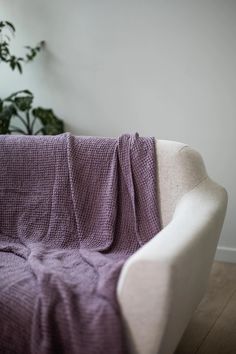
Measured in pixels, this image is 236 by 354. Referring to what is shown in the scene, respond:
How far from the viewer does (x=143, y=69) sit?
8.68ft

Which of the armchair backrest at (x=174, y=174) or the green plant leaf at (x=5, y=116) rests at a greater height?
the armchair backrest at (x=174, y=174)

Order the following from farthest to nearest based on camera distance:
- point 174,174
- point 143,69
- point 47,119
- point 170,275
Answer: point 47,119 → point 143,69 → point 174,174 → point 170,275

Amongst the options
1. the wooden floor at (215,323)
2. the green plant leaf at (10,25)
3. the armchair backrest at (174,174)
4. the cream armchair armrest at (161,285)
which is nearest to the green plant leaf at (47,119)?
the green plant leaf at (10,25)

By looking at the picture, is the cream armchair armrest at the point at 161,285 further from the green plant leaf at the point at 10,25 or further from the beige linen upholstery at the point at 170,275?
the green plant leaf at the point at 10,25

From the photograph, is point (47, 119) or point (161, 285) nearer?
point (161, 285)

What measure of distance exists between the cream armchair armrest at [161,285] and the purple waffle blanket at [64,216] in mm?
147

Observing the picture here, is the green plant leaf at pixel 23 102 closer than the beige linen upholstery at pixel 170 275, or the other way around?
the beige linen upholstery at pixel 170 275

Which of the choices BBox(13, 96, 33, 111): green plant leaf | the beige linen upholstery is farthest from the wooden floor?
BBox(13, 96, 33, 111): green plant leaf

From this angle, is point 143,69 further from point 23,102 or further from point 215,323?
point 215,323

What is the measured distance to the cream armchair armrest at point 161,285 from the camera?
118 centimetres

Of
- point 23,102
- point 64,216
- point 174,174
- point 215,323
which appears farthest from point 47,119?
point 215,323

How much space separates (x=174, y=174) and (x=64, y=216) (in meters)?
0.51

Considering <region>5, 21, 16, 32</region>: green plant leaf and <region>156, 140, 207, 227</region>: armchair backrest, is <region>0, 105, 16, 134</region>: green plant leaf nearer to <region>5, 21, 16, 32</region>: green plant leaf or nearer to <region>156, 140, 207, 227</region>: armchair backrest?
<region>5, 21, 16, 32</region>: green plant leaf

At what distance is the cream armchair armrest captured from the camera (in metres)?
1.18
